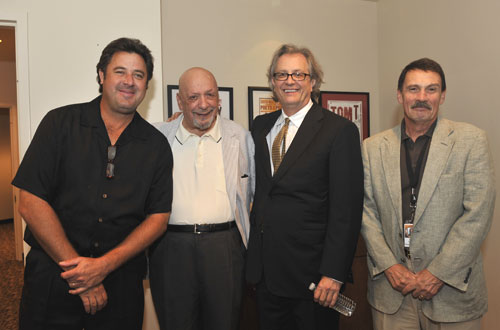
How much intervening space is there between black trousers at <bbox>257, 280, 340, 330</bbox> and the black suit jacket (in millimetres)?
64

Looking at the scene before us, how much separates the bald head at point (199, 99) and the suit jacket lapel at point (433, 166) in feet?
3.92

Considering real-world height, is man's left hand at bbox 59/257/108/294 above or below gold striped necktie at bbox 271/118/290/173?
below

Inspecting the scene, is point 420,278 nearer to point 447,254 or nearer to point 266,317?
point 447,254

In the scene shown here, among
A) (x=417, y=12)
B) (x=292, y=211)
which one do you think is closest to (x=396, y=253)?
(x=292, y=211)

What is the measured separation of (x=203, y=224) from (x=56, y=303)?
0.78 metres

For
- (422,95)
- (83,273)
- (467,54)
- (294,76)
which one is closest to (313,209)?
(294,76)

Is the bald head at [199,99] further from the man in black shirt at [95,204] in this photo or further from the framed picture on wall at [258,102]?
the framed picture on wall at [258,102]

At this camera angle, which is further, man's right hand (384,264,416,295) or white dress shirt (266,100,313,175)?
white dress shirt (266,100,313,175)

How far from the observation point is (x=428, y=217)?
5.85 ft

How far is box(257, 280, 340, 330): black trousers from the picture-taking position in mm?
1767

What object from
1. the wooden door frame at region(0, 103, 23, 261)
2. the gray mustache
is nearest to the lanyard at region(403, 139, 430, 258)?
the gray mustache

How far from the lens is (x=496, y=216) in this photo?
252 cm

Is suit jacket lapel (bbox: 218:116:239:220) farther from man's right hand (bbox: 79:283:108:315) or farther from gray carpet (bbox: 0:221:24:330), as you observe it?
gray carpet (bbox: 0:221:24:330)

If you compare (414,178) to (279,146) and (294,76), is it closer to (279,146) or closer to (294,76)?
(279,146)
